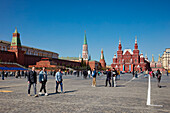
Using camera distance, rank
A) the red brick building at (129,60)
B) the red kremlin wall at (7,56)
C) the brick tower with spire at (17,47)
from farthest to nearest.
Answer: the red brick building at (129,60), the brick tower with spire at (17,47), the red kremlin wall at (7,56)

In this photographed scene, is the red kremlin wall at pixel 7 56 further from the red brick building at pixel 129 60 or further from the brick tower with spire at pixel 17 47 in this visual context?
the red brick building at pixel 129 60

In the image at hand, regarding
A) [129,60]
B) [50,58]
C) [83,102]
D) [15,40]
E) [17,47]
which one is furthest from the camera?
[129,60]

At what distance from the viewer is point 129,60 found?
108 m

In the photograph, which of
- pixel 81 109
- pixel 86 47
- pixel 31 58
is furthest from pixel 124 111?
pixel 86 47

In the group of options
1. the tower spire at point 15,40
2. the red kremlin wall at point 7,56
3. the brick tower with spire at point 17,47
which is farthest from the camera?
the tower spire at point 15,40

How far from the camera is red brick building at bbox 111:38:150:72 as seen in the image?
105250mm

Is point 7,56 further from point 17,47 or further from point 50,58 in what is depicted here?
point 50,58

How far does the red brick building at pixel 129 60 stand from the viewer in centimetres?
10525

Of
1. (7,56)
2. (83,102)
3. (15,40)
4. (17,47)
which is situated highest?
(15,40)

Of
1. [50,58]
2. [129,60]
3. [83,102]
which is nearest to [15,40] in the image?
[50,58]

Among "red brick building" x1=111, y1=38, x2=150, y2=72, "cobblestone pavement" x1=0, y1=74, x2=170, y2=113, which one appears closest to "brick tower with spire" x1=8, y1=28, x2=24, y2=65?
"red brick building" x1=111, y1=38, x2=150, y2=72

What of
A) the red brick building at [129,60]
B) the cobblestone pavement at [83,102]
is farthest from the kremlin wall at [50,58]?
the cobblestone pavement at [83,102]

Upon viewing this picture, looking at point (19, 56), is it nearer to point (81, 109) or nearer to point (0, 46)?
point (0, 46)

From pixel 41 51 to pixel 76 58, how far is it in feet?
220
